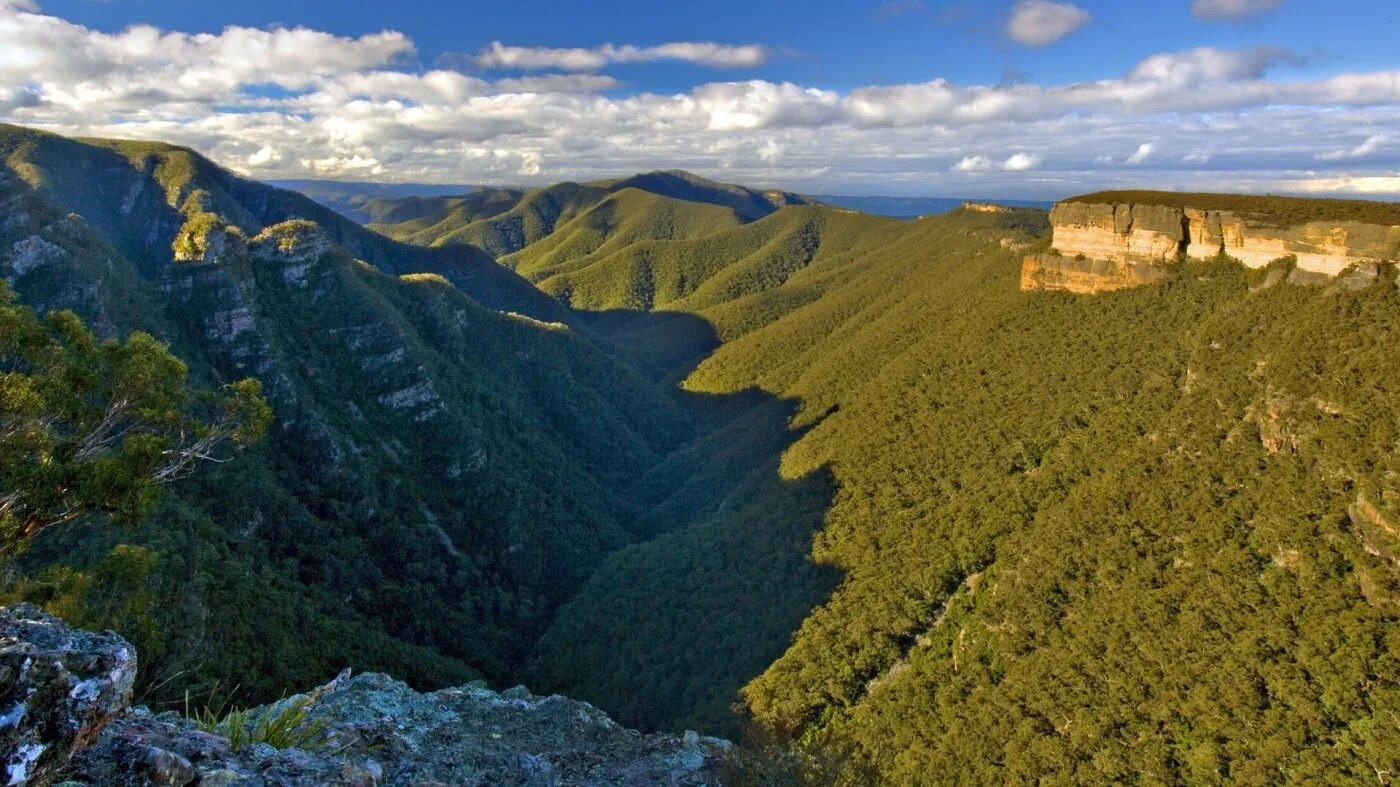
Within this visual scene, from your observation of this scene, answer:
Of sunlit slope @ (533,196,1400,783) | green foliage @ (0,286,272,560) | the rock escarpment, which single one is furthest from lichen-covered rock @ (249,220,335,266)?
the rock escarpment

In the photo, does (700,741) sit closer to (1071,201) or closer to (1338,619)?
(1338,619)

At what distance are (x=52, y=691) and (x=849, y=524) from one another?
208 ft

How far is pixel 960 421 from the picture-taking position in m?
72.0

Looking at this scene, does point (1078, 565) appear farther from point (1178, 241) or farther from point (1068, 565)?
point (1178, 241)

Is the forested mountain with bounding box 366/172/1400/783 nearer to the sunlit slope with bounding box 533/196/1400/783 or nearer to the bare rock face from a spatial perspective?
the sunlit slope with bounding box 533/196/1400/783

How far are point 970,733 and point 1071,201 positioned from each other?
68.2 metres

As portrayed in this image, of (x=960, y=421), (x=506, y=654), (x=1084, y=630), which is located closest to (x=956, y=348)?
(x=960, y=421)

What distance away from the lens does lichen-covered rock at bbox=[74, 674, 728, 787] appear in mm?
12031

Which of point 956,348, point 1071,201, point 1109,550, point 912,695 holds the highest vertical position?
point 1071,201

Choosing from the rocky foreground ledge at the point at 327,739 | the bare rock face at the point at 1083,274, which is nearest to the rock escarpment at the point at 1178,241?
the bare rock face at the point at 1083,274

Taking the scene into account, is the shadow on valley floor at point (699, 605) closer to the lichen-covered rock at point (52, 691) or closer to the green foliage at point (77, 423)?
the green foliage at point (77, 423)

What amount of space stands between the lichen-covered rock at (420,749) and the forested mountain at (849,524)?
173 inches

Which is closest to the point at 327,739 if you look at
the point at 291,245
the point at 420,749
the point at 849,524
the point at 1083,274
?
the point at 420,749

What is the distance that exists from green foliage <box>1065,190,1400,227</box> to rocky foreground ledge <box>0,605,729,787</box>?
217 feet
